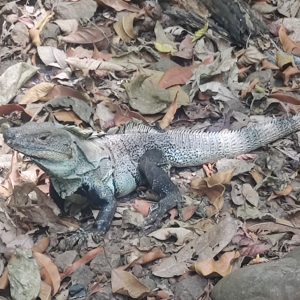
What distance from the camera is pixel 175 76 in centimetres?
692

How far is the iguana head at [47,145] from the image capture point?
16.9 ft

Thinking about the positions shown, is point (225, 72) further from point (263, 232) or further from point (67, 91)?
point (263, 232)

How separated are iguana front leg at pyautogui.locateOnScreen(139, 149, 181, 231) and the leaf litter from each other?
0.09 metres

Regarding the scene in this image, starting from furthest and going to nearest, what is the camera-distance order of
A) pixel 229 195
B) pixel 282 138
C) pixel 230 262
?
pixel 282 138
pixel 229 195
pixel 230 262

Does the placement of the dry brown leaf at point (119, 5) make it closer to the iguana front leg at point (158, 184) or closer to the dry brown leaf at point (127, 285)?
the iguana front leg at point (158, 184)

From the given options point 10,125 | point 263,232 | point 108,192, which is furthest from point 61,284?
point 10,125

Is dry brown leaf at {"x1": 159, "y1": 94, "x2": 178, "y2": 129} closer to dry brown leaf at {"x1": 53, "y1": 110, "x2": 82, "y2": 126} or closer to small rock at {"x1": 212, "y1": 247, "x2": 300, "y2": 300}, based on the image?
dry brown leaf at {"x1": 53, "y1": 110, "x2": 82, "y2": 126}

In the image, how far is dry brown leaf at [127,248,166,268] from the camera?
509 cm

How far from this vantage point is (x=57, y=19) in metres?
7.62

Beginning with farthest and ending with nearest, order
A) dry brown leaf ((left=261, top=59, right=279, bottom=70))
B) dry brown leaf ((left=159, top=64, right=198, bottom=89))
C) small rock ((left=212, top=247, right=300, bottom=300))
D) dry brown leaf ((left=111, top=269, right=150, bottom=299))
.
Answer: dry brown leaf ((left=261, top=59, right=279, bottom=70)), dry brown leaf ((left=159, top=64, right=198, bottom=89)), dry brown leaf ((left=111, top=269, right=150, bottom=299)), small rock ((left=212, top=247, right=300, bottom=300))

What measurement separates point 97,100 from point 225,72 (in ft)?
3.93

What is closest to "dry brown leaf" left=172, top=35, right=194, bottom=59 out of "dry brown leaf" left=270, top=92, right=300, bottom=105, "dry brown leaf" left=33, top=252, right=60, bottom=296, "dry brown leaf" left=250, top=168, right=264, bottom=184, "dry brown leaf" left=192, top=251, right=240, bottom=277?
"dry brown leaf" left=270, top=92, right=300, bottom=105

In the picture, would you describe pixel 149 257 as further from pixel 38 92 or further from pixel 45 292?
pixel 38 92

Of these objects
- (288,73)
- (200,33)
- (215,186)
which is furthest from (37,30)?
(215,186)
